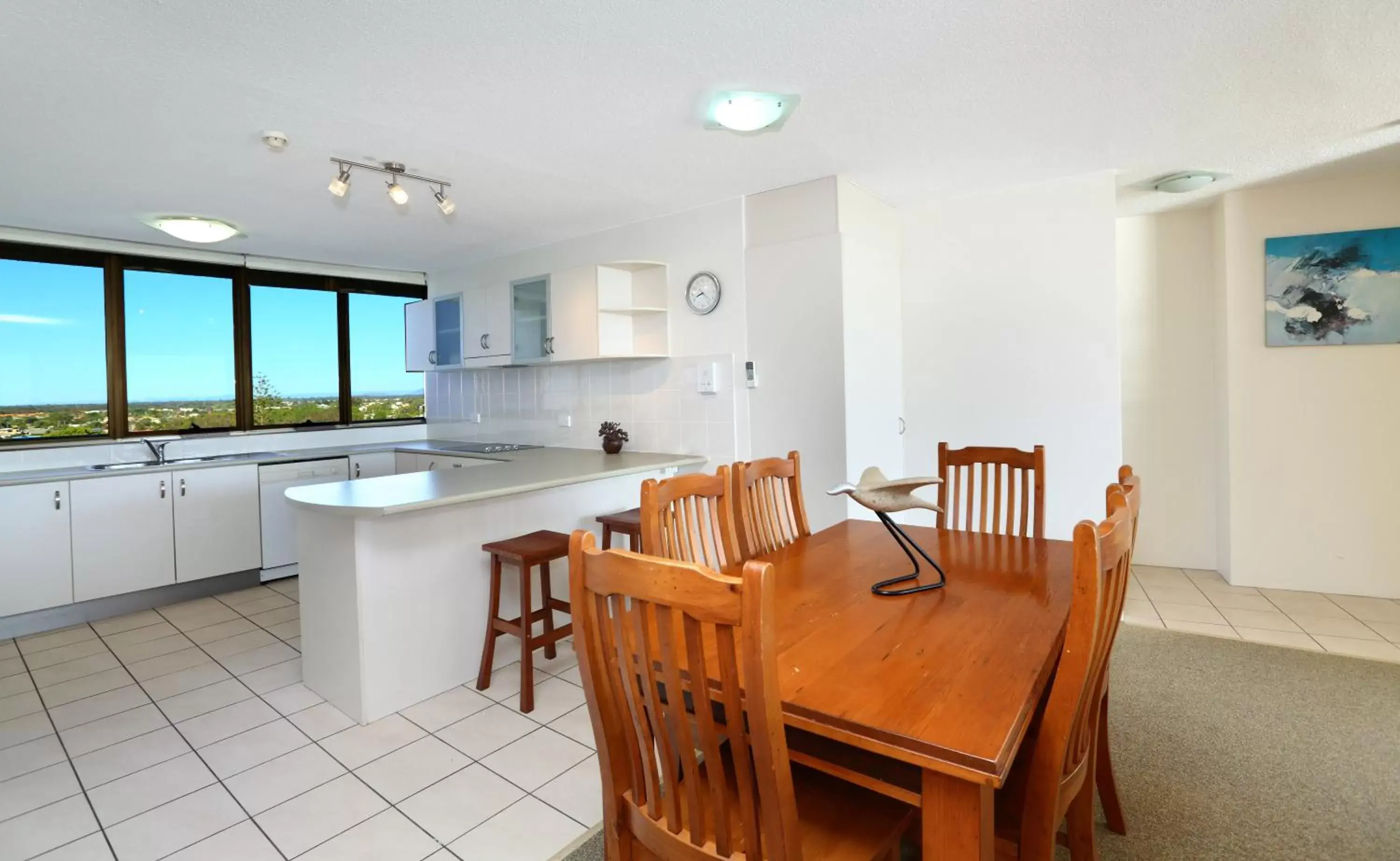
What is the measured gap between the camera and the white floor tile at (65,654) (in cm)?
312

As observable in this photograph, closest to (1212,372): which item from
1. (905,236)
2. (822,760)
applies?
(905,236)

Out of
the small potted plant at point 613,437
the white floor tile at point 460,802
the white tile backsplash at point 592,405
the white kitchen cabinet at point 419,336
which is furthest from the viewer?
the white kitchen cabinet at point 419,336

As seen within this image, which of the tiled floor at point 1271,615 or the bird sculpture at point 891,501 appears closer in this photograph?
the bird sculpture at point 891,501

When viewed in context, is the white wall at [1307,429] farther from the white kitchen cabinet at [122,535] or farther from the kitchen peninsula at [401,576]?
the white kitchen cabinet at [122,535]

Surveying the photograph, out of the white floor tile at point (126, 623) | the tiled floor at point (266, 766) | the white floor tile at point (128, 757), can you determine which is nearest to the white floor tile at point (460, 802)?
the tiled floor at point (266, 766)

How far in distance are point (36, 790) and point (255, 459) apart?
8.09 feet

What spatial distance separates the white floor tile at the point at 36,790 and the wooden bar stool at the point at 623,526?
1.94 meters

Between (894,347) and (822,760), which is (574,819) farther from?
(894,347)

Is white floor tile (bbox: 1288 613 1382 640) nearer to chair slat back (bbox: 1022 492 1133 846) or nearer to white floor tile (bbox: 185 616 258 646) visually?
chair slat back (bbox: 1022 492 1133 846)

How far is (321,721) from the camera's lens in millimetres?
2506

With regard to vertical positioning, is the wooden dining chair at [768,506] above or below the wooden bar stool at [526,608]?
above

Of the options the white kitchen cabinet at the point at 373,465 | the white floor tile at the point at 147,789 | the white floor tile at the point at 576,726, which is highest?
the white kitchen cabinet at the point at 373,465

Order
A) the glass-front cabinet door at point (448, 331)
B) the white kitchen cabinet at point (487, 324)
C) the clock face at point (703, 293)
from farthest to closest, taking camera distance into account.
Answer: the glass-front cabinet door at point (448, 331) → the white kitchen cabinet at point (487, 324) → the clock face at point (703, 293)

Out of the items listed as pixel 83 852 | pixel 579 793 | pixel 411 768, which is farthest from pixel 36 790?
pixel 579 793
